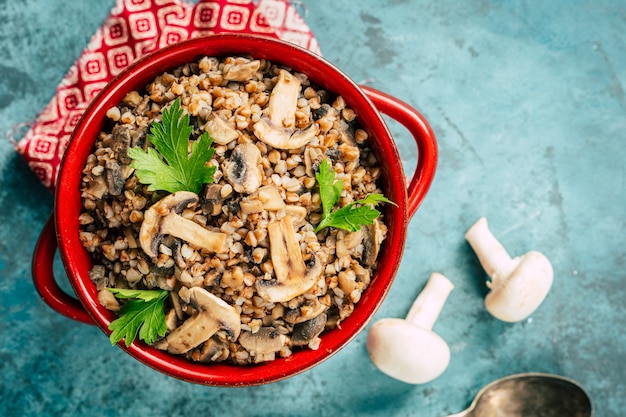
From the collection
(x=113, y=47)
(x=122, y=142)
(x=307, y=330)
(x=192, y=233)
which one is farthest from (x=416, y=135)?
(x=113, y=47)

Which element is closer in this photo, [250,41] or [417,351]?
[250,41]

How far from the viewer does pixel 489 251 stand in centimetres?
298

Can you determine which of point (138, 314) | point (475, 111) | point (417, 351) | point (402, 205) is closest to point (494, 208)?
point (475, 111)

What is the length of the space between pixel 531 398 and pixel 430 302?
67 cm

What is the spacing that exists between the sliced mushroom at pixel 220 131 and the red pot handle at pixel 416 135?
0.57 meters

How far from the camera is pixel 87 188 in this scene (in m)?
2.20

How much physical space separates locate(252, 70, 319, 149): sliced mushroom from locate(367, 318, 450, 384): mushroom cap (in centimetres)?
110

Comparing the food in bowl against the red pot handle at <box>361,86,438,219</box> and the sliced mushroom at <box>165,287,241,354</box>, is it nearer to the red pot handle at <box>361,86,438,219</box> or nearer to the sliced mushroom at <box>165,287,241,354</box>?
the sliced mushroom at <box>165,287,241,354</box>

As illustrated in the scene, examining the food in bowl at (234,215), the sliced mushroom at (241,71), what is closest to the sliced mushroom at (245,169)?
the food in bowl at (234,215)

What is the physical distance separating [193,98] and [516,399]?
79.0 inches

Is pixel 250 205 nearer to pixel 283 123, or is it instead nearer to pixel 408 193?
pixel 283 123

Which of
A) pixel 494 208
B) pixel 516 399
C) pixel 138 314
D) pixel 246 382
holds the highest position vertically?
pixel 138 314

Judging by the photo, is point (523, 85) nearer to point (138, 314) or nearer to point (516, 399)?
point (516, 399)

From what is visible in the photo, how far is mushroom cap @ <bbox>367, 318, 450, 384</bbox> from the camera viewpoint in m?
2.87
